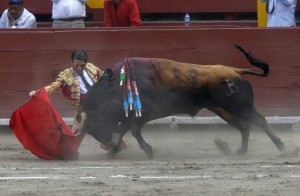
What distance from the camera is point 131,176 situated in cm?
868

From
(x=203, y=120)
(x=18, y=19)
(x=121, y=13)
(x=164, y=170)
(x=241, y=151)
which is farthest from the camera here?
(x=18, y=19)

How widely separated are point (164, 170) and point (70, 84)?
1.81 metres

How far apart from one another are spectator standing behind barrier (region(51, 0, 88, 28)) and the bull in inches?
109

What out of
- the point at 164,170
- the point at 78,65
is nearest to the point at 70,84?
the point at 78,65

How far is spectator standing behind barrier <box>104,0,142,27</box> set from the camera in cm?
1263

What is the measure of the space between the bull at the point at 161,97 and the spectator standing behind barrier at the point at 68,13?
276 cm

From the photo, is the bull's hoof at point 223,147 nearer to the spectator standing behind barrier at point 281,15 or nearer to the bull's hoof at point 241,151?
the bull's hoof at point 241,151

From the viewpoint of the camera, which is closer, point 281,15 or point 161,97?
point 161,97

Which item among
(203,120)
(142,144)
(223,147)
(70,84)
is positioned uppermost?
(70,84)

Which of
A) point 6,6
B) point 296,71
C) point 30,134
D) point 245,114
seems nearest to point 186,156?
point 245,114

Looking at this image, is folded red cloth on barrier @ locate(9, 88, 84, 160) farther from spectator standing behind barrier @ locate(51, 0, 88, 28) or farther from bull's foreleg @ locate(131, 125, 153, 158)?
spectator standing behind barrier @ locate(51, 0, 88, 28)

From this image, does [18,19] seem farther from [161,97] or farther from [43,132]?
[161,97]

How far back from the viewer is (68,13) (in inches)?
511

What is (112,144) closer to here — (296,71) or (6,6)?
(296,71)
